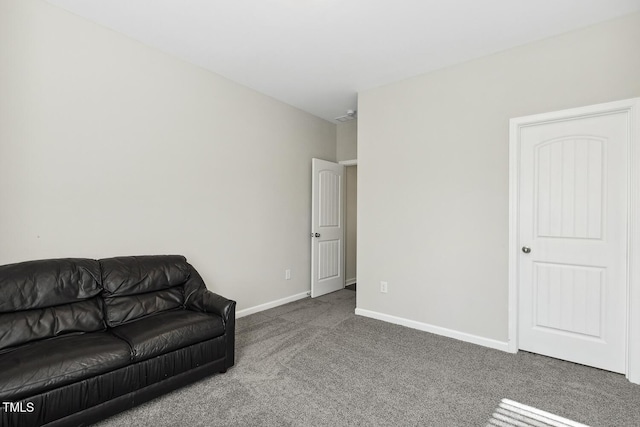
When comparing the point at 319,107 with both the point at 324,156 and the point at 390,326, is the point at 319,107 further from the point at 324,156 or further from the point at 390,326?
the point at 390,326

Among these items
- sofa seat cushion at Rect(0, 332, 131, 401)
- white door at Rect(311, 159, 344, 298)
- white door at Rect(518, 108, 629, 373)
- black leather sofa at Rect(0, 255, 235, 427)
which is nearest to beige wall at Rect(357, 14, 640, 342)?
white door at Rect(518, 108, 629, 373)

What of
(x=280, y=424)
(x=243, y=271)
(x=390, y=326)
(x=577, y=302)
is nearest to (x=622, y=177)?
(x=577, y=302)

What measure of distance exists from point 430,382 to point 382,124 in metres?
2.65

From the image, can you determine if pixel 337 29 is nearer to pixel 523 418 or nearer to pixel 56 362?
pixel 56 362

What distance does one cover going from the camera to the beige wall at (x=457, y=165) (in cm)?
259

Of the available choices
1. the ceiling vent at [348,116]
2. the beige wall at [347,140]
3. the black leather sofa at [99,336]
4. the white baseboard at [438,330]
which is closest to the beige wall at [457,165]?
the white baseboard at [438,330]

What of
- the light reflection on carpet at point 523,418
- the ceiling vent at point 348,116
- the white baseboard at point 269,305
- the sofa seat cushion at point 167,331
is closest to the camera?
the light reflection on carpet at point 523,418

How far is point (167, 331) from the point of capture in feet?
7.02

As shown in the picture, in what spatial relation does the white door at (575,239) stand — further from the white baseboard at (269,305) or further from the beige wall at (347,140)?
the white baseboard at (269,305)

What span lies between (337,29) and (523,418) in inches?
120

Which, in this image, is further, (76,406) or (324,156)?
(324,156)

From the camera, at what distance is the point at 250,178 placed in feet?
12.7

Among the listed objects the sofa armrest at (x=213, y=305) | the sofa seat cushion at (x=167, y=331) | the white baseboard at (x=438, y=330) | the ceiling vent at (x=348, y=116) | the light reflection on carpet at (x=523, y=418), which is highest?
the ceiling vent at (x=348, y=116)

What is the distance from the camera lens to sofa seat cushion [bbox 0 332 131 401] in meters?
1.56
